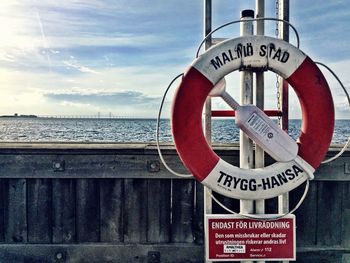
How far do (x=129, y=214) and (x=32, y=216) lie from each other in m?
0.57

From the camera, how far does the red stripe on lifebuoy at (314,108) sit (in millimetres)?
1784

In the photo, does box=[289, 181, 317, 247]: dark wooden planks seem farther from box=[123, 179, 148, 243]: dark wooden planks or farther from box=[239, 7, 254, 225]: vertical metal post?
box=[123, 179, 148, 243]: dark wooden planks

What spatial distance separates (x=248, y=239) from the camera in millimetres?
1879

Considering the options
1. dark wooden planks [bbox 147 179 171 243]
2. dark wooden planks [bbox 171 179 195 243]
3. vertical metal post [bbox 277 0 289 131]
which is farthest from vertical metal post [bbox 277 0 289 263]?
dark wooden planks [bbox 147 179 171 243]

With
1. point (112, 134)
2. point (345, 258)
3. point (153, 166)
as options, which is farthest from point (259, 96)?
point (112, 134)

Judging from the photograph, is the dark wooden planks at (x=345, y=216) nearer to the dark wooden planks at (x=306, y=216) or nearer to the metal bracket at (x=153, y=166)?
the dark wooden planks at (x=306, y=216)

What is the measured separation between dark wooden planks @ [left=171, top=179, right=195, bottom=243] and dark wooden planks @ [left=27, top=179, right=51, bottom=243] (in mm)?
739

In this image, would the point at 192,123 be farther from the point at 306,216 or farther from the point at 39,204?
the point at 39,204

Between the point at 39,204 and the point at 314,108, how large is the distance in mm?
1631

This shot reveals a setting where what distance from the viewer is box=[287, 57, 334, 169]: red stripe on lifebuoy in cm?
178

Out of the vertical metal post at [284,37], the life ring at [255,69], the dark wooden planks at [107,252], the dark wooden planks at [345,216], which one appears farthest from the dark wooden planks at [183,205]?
the dark wooden planks at [345,216]

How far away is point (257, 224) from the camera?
1.87 m

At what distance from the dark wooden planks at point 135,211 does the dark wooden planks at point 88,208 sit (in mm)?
170

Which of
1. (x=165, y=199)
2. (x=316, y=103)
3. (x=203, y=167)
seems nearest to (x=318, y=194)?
(x=316, y=103)
